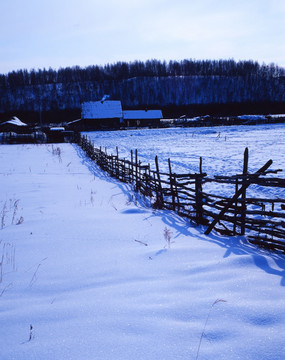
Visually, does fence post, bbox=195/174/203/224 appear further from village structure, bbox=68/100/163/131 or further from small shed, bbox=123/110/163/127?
small shed, bbox=123/110/163/127

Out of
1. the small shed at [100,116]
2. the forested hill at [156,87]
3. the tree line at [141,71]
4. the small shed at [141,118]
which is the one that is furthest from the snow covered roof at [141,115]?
the tree line at [141,71]

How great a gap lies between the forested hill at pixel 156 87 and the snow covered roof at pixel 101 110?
536 inches

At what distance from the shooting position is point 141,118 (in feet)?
182

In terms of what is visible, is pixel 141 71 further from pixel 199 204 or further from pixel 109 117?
pixel 199 204

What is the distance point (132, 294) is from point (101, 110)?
54.1 m

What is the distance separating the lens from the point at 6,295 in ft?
7.29

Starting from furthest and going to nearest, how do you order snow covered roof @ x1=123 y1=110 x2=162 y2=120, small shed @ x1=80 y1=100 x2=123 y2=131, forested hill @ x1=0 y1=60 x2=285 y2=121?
forested hill @ x1=0 y1=60 x2=285 y2=121, snow covered roof @ x1=123 y1=110 x2=162 y2=120, small shed @ x1=80 y1=100 x2=123 y2=131

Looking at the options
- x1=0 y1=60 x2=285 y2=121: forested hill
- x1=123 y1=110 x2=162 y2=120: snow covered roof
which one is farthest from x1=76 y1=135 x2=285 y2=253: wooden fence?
x1=0 y1=60 x2=285 y2=121: forested hill

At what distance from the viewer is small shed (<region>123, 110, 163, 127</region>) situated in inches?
2162

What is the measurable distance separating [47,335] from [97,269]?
99 cm

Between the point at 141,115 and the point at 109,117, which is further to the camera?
the point at 141,115

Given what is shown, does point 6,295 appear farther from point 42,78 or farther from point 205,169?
point 42,78

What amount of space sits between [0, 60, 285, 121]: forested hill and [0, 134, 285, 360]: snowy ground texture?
66133 millimetres

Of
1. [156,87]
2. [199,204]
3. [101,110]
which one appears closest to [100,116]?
[101,110]
